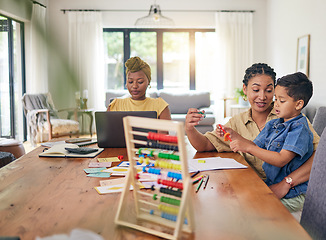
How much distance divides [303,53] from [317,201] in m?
4.44

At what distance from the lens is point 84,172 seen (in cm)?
157

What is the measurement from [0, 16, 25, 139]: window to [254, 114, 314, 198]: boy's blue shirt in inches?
203

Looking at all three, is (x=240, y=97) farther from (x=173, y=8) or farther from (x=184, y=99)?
(x=173, y=8)

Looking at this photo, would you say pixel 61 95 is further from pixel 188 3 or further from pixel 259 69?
pixel 188 3

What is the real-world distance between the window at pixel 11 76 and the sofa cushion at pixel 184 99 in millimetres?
2519

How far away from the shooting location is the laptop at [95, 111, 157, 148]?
2.05 metres

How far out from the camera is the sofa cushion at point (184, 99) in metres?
7.01

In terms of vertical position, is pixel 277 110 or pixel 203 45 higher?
pixel 203 45

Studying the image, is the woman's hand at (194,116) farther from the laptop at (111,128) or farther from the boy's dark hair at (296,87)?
the boy's dark hair at (296,87)

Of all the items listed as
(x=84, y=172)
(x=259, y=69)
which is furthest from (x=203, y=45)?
(x=84, y=172)

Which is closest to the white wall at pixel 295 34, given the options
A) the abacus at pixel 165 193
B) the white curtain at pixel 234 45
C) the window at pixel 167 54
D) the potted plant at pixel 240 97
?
the white curtain at pixel 234 45

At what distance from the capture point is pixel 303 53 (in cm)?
531

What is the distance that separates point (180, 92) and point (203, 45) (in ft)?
4.16

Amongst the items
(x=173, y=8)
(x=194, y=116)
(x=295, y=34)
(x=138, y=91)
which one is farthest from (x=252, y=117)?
(x=173, y=8)
